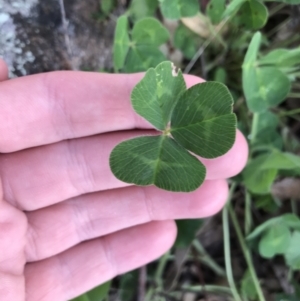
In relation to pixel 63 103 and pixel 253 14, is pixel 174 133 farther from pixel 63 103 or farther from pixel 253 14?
pixel 253 14

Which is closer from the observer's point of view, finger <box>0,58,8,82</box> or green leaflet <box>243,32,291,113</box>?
finger <box>0,58,8,82</box>

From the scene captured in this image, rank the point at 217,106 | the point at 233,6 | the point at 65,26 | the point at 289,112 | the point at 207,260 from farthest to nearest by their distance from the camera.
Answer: the point at 207,260 → the point at 289,112 → the point at 65,26 → the point at 233,6 → the point at 217,106

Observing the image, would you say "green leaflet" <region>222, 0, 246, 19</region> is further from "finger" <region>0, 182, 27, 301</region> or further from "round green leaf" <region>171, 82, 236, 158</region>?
"finger" <region>0, 182, 27, 301</region>

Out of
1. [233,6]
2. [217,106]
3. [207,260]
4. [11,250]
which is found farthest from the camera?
[207,260]

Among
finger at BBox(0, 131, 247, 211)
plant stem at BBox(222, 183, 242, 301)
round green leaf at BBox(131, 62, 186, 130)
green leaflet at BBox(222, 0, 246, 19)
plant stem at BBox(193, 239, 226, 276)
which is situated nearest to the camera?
round green leaf at BBox(131, 62, 186, 130)

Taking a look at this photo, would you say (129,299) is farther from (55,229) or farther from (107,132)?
(107,132)

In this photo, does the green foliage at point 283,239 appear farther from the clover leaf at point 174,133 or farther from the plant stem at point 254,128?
the clover leaf at point 174,133

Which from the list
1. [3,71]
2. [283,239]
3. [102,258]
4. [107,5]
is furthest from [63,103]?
[283,239]

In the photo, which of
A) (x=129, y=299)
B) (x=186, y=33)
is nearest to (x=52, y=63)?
(x=186, y=33)

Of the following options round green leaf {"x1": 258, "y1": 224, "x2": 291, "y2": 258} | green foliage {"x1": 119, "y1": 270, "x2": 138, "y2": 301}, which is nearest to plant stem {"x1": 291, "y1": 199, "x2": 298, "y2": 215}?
round green leaf {"x1": 258, "y1": 224, "x2": 291, "y2": 258}
